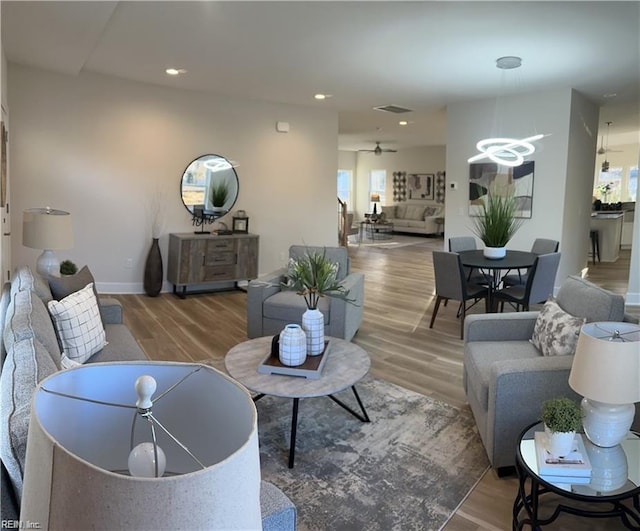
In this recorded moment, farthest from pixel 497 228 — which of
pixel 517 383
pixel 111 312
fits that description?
pixel 111 312

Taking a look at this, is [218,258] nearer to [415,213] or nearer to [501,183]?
[501,183]

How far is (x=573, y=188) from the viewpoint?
249 inches

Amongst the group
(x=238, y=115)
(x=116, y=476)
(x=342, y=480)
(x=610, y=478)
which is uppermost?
(x=238, y=115)

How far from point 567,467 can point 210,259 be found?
5092 millimetres

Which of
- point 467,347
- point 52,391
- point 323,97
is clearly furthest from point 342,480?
point 323,97

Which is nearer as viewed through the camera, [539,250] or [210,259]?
[539,250]

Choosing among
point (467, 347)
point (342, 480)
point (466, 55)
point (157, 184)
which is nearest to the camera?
point (342, 480)

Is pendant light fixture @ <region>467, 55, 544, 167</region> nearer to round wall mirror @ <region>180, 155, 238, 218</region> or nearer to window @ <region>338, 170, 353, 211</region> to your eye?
round wall mirror @ <region>180, 155, 238, 218</region>

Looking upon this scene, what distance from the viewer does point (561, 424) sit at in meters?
1.80

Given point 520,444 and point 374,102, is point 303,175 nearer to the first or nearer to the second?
point 374,102

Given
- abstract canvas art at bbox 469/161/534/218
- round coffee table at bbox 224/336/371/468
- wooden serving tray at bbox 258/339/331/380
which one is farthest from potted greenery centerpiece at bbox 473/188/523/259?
wooden serving tray at bbox 258/339/331/380

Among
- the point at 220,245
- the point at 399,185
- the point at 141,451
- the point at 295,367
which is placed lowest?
the point at 295,367

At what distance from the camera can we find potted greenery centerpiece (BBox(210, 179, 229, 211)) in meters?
6.62

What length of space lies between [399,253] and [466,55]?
→ 254 inches
